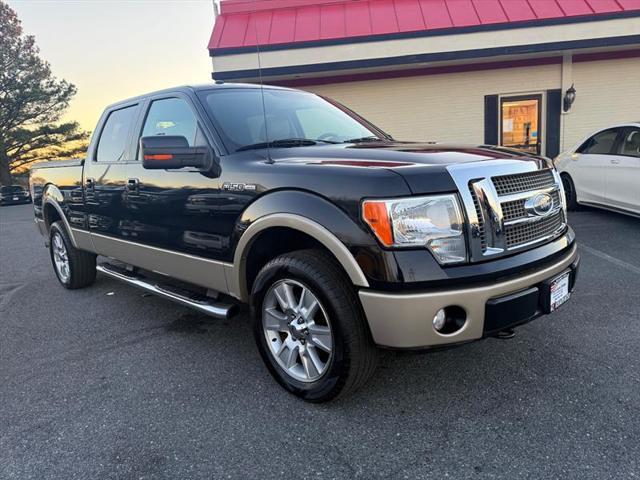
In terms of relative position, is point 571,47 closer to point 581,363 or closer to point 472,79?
point 472,79

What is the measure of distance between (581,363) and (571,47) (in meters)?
9.81

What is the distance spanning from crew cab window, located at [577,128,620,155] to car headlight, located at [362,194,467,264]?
245 inches

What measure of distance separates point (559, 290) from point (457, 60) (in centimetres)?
975

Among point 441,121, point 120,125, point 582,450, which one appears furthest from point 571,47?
point 582,450

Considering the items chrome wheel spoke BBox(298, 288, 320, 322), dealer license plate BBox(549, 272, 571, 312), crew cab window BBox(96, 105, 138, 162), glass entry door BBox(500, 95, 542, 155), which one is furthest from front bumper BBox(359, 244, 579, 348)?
glass entry door BBox(500, 95, 542, 155)

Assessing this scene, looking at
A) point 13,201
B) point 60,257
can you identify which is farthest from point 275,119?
point 13,201

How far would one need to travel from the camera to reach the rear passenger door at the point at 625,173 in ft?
21.8

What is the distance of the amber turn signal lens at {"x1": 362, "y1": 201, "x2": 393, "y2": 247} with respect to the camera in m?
2.28

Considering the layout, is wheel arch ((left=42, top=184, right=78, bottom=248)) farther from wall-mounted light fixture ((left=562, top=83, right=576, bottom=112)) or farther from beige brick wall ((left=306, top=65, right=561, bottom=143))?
wall-mounted light fixture ((left=562, top=83, right=576, bottom=112))

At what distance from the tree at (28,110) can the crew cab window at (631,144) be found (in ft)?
107

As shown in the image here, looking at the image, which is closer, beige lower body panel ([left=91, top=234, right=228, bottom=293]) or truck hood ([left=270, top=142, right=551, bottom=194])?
truck hood ([left=270, top=142, right=551, bottom=194])

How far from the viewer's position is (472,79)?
1189cm

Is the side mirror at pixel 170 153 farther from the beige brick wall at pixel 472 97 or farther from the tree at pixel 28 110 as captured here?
the tree at pixel 28 110

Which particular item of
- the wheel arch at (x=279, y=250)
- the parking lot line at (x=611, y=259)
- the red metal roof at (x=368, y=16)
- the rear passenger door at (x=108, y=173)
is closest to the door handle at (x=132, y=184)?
the rear passenger door at (x=108, y=173)
